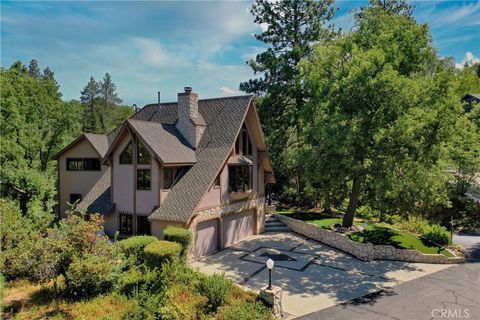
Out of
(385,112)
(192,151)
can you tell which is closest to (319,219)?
(385,112)

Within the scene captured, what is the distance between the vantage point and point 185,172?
2005cm

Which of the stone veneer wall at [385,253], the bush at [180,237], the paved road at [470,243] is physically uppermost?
the bush at [180,237]

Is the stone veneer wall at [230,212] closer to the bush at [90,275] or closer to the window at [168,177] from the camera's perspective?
the window at [168,177]

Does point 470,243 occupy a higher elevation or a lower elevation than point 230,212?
lower

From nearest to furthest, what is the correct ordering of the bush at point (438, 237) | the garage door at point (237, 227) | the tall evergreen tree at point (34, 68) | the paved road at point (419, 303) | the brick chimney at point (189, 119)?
the paved road at point (419, 303), the bush at point (438, 237), the garage door at point (237, 227), the brick chimney at point (189, 119), the tall evergreen tree at point (34, 68)

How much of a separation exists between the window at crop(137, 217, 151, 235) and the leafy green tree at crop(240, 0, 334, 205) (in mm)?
15403

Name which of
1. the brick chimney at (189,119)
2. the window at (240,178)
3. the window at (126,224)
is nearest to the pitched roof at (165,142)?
the brick chimney at (189,119)

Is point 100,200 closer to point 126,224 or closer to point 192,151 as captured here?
point 126,224

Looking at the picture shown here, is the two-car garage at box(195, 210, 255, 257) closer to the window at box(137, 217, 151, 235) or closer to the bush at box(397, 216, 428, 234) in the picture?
the window at box(137, 217, 151, 235)

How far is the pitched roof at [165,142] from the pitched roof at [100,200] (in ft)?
15.6

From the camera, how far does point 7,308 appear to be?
1218 centimetres

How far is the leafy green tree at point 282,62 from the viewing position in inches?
1214

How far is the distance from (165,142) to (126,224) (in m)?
5.34

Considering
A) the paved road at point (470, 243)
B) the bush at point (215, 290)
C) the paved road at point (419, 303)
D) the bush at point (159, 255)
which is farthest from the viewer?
the paved road at point (470, 243)
